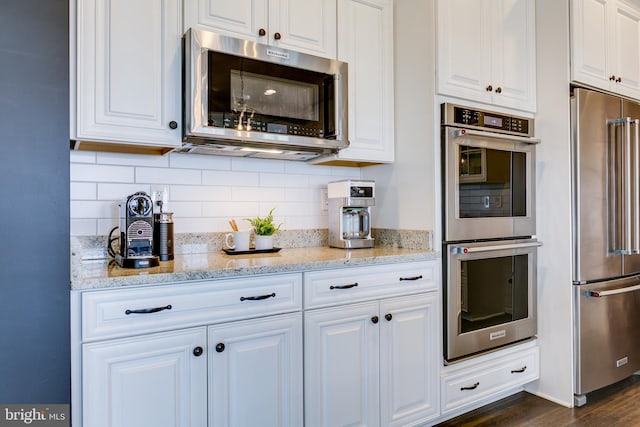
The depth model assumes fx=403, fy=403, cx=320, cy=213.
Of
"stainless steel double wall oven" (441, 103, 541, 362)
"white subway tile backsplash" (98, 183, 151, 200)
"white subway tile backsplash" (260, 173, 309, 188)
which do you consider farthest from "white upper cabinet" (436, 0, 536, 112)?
"white subway tile backsplash" (98, 183, 151, 200)

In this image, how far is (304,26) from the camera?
2.05 m

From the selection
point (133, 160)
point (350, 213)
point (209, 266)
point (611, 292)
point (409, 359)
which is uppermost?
point (133, 160)

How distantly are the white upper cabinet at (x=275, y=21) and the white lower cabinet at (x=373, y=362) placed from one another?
1309 millimetres

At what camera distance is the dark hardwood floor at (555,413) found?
2.17 meters

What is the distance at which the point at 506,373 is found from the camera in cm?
236

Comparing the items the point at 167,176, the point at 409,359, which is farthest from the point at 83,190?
the point at 409,359

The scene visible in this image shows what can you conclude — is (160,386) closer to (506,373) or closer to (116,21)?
(116,21)

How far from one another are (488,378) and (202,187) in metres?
1.92

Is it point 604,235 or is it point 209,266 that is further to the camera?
point 604,235

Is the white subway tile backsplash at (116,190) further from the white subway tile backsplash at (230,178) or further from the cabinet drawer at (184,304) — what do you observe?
the cabinet drawer at (184,304)

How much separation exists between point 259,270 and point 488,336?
4.68ft

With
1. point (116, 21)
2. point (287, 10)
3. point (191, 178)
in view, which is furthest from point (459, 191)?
point (116, 21)

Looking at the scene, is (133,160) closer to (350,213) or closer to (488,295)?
(350,213)

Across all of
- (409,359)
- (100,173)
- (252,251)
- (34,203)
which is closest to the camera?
(34,203)
